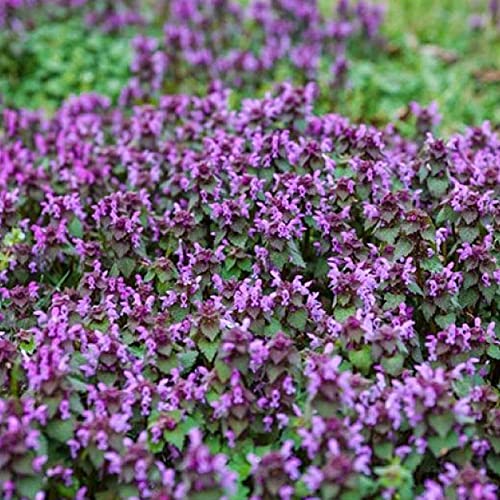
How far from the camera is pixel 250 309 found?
3.55 meters

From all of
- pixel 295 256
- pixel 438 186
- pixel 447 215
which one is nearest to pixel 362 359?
pixel 295 256

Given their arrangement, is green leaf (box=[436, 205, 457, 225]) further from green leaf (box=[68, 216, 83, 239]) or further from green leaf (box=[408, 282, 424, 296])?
green leaf (box=[68, 216, 83, 239])

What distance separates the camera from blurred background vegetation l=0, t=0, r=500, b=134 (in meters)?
7.30

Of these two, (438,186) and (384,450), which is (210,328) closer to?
(384,450)

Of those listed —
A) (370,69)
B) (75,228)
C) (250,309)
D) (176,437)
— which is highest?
(250,309)

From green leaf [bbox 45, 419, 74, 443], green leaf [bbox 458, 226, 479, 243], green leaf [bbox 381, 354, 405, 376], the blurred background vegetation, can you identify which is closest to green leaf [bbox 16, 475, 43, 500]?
green leaf [bbox 45, 419, 74, 443]

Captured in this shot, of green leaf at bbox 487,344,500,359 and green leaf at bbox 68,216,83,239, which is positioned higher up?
green leaf at bbox 487,344,500,359

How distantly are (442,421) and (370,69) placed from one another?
Result: 5.17 m

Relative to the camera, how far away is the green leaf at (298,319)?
11.8 feet

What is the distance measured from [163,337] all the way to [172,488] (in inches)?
22.3

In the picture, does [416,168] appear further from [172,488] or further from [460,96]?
[460,96]

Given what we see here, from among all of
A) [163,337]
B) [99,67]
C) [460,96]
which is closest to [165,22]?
[99,67]

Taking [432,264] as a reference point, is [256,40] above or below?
below

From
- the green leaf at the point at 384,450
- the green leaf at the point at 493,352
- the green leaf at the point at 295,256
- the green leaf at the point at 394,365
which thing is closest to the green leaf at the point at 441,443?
the green leaf at the point at 384,450
